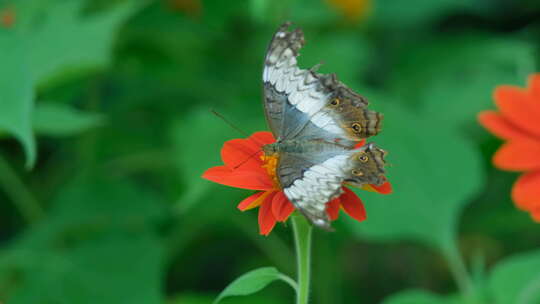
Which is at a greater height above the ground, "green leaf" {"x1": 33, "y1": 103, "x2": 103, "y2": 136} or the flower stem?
the flower stem

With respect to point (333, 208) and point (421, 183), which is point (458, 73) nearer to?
point (421, 183)

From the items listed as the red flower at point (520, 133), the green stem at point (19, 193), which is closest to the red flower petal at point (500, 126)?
the red flower at point (520, 133)

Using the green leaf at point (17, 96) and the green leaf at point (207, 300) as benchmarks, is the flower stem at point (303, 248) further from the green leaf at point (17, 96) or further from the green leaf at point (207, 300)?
the green leaf at point (207, 300)

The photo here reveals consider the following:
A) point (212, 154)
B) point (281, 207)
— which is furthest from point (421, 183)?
point (281, 207)

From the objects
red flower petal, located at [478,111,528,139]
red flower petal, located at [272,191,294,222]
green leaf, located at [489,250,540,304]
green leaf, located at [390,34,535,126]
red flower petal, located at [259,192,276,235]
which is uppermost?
red flower petal, located at [272,191,294,222]

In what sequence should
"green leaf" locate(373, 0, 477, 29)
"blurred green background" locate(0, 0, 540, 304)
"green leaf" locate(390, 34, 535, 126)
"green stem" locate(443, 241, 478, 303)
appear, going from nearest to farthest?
"green stem" locate(443, 241, 478, 303) → "blurred green background" locate(0, 0, 540, 304) → "green leaf" locate(390, 34, 535, 126) → "green leaf" locate(373, 0, 477, 29)

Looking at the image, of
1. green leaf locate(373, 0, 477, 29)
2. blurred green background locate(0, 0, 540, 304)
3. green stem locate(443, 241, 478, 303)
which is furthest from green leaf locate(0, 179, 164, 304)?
green leaf locate(373, 0, 477, 29)

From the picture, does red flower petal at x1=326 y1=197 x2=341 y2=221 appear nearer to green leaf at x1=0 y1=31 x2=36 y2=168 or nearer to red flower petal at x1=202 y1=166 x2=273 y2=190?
red flower petal at x1=202 y1=166 x2=273 y2=190
